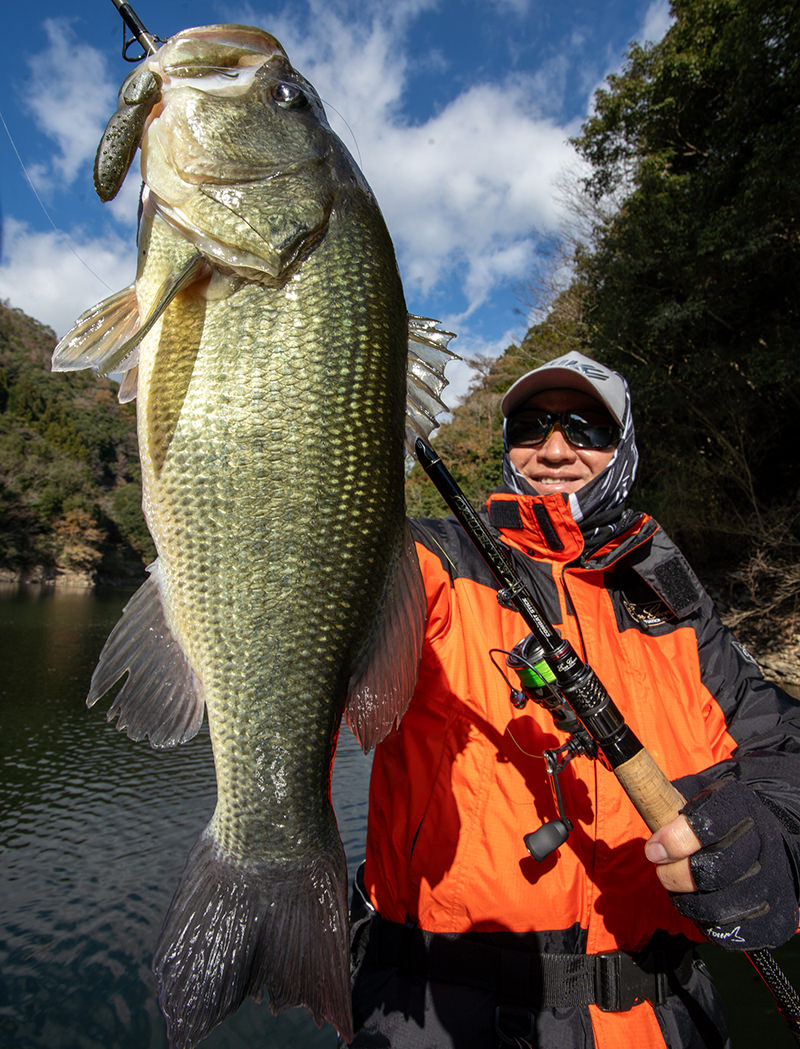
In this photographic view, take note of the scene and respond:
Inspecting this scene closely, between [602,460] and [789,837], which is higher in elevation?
[602,460]

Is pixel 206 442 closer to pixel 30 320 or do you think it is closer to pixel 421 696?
pixel 421 696

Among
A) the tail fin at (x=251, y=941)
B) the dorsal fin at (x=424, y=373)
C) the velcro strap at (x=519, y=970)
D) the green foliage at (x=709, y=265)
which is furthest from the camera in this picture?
the green foliage at (x=709, y=265)

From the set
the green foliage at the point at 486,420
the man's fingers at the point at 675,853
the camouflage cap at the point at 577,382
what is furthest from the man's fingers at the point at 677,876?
the green foliage at the point at 486,420

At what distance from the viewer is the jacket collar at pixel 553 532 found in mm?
2355

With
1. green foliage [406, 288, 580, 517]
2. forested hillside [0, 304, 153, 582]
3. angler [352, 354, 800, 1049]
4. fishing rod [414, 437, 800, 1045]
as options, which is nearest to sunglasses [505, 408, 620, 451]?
angler [352, 354, 800, 1049]

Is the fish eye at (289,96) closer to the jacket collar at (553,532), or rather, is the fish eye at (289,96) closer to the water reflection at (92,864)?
the jacket collar at (553,532)

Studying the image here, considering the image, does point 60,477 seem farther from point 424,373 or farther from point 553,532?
point 424,373

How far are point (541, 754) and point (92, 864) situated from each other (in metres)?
7.44

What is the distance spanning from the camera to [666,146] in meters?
15.2

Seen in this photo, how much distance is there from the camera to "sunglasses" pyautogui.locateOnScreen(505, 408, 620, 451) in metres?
2.75

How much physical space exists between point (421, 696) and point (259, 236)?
1378mm

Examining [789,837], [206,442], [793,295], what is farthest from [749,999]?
[793,295]

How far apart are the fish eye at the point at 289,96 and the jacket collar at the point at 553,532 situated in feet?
4.83

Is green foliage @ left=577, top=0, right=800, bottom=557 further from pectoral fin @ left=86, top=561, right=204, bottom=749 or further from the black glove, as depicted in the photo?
pectoral fin @ left=86, top=561, right=204, bottom=749
